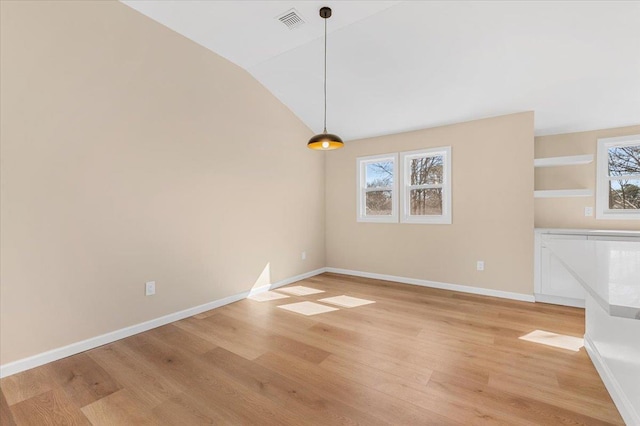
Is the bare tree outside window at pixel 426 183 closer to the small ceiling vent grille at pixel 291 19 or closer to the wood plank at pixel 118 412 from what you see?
the small ceiling vent grille at pixel 291 19

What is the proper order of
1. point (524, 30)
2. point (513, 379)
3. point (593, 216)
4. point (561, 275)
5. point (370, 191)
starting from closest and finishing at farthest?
point (513, 379) → point (524, 30) → point (561, 275) → point (593, 216) → point (370, 191)

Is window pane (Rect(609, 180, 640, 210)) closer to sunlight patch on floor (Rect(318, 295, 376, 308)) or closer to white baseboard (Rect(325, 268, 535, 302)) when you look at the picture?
white baseboard (Rect(325, 268, 535, 302))

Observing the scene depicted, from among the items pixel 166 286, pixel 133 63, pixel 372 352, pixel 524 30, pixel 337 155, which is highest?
pixel 524 30

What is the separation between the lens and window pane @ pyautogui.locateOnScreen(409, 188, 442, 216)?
4.16 metres

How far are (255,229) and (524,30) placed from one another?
11.7 feet

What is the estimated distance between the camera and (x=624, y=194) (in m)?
3.62

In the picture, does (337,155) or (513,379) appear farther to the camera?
(337,155)

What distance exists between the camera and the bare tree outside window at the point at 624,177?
11.7 ft

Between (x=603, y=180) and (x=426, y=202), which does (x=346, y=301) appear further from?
(x=603, y=180)

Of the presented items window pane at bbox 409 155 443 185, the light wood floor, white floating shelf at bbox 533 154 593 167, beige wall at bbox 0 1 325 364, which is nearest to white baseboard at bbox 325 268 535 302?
the light wood floor

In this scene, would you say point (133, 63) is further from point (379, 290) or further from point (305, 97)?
point (379, 290)

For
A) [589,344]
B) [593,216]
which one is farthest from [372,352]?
[593,216]

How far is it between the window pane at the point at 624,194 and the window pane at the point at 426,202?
2140 millimetres

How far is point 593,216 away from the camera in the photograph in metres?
3.71
